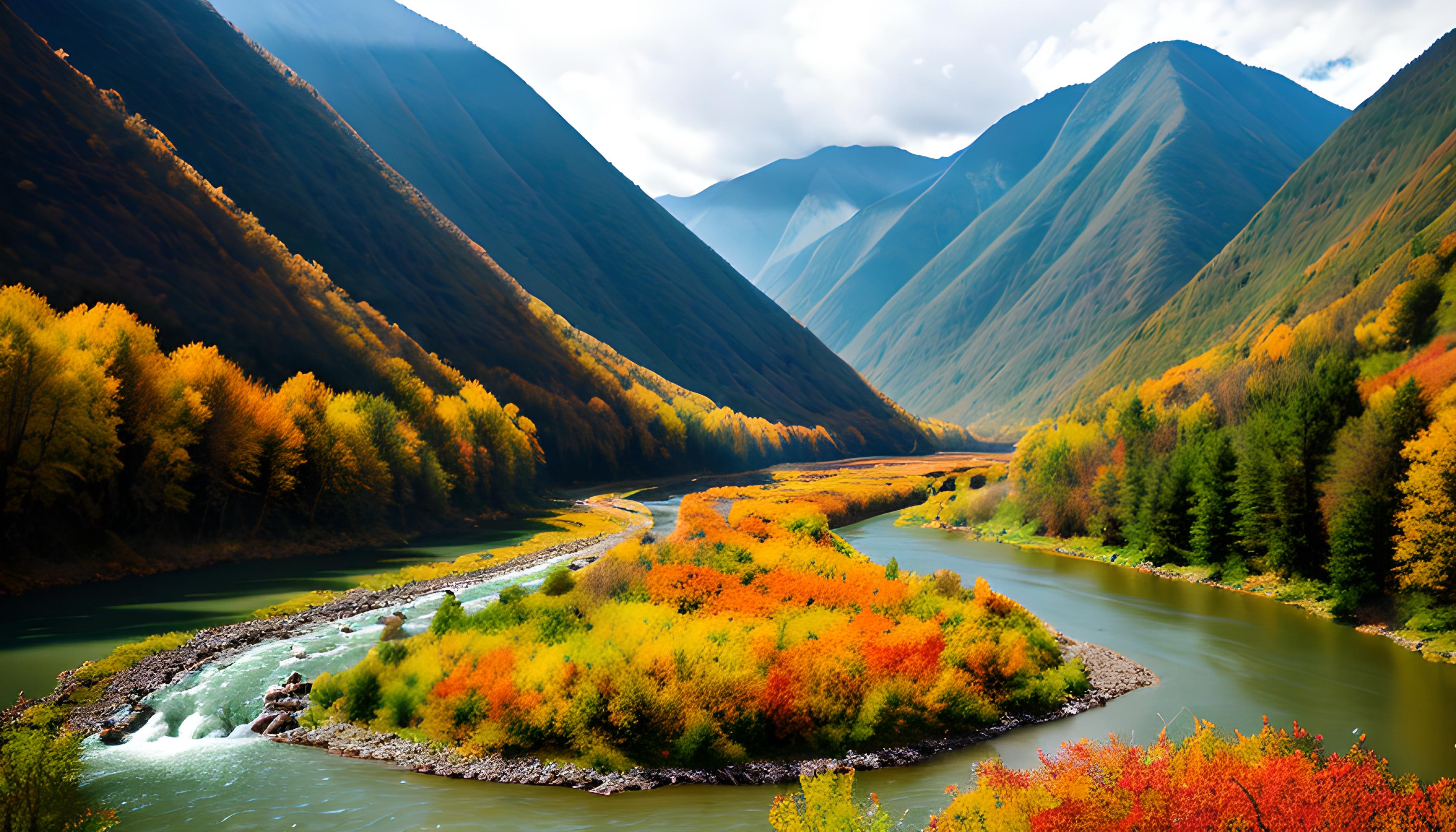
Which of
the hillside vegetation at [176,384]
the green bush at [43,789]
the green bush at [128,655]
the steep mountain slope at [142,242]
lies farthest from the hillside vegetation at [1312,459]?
the steep mountain slope at [142,242]

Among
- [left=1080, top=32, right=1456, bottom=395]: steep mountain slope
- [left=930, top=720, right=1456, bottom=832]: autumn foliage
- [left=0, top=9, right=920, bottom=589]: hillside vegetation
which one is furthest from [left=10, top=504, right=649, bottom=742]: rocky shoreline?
[left=1080, top=32, right=1456, bottom=395]: steep mountain slope

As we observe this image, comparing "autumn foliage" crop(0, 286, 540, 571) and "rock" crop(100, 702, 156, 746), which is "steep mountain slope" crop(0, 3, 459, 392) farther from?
"rock" crop(100, 702, 156, 746)

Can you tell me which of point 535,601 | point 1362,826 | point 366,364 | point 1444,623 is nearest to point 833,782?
point 1362,826

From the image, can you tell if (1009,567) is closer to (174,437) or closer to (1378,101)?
(174,437)

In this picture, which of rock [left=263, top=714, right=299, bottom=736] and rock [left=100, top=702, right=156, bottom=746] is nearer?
rock [left=100, top=702, right=156, bottom=746]

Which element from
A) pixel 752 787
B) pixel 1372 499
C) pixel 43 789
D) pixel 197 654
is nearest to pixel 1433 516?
pixel 1372 499

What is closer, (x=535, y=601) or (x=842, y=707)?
(x=842, y=707)
